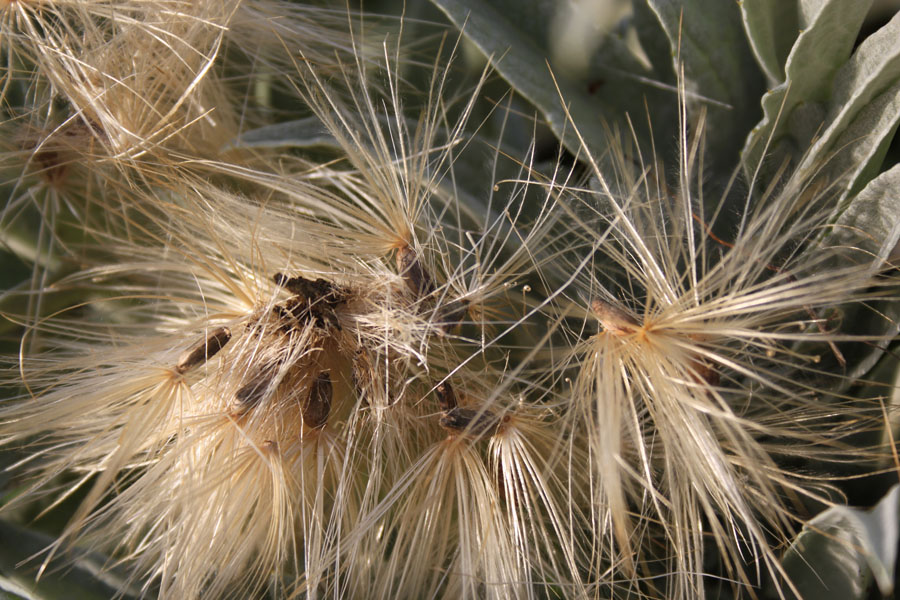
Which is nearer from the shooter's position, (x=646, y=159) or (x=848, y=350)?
(x=848, y=350)

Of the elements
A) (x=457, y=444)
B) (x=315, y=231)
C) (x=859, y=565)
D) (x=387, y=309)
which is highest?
(x=315, y=231)

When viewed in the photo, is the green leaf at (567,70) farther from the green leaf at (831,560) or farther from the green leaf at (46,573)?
the green leaf at (46,573)

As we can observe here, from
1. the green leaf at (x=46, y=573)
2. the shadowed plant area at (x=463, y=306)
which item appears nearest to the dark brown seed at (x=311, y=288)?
the shadowed plant area at (x=463, y=306)

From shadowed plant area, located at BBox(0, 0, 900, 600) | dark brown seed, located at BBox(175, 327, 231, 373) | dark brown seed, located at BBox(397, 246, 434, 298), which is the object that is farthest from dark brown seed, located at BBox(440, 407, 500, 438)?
dark brown seed, located at BBox(175, 327, 231, 373)

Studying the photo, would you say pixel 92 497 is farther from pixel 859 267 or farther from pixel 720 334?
pixel 859 267

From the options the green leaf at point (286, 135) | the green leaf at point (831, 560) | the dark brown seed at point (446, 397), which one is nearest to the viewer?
the green leaf at point (831, 560)

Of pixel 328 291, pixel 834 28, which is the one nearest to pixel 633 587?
pixel 328 291
